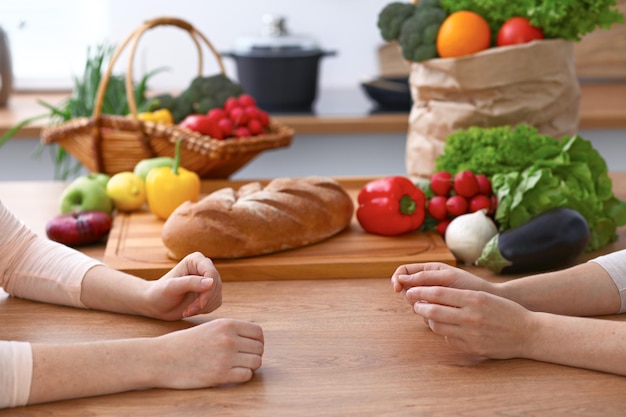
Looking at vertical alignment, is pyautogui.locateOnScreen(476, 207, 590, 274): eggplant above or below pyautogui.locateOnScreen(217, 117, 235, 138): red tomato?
below

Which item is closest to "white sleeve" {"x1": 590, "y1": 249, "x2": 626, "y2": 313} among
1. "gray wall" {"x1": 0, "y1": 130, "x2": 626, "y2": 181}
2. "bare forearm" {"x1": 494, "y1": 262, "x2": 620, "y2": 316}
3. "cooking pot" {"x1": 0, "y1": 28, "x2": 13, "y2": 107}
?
"bare forearm" {"x1": 494, "y1": 262, "x2": 620, "y2": 316}

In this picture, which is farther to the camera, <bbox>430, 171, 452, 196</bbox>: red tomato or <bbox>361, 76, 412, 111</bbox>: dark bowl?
<bbox>361, 76, 412, 111</bbox>: dark bowl

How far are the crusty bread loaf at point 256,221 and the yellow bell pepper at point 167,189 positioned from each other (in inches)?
5.9

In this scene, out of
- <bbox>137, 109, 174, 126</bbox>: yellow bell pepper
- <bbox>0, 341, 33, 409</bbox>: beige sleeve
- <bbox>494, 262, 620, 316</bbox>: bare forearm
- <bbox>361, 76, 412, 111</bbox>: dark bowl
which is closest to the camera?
<bbox>0, 341, 33, 409</bbox>: beige sleeve

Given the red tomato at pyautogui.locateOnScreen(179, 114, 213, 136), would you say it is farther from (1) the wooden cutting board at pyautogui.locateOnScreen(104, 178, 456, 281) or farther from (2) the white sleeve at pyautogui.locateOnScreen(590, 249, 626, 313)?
(2) the white sleeve at pyautogui.locateOnScreen(590, 249, 626, 313)

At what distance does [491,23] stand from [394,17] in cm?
22

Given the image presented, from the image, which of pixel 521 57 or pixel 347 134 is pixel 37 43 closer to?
pixel 347 134

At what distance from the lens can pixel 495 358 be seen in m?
1.17

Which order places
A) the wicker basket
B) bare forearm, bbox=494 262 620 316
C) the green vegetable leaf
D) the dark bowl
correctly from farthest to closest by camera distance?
the dark bowl
the wicker basket
the green vegetable leaf
bare forearm, bbox=494 262 620 316

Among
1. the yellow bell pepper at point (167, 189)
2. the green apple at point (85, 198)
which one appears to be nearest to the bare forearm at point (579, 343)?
the yellow bell pepper at point (167, 189)

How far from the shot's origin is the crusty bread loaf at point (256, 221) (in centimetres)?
157

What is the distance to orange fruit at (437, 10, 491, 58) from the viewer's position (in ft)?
6.01

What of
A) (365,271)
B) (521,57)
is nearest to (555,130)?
(521,57)

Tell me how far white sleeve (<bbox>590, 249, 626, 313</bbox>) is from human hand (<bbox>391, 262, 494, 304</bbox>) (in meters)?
0.21
